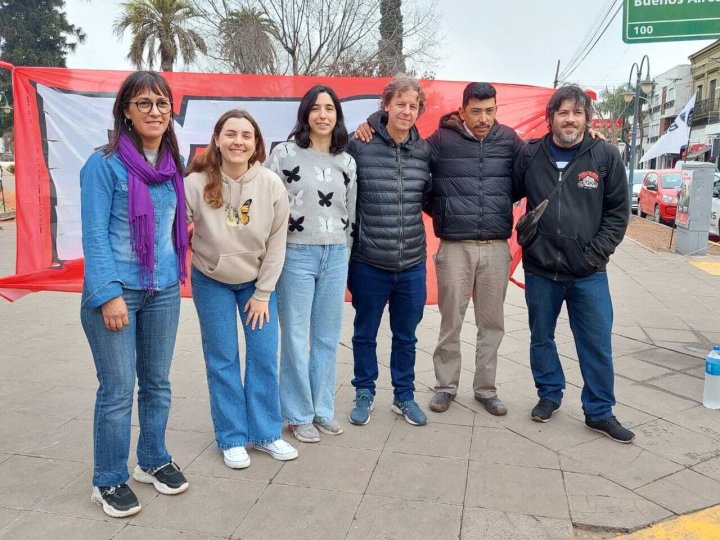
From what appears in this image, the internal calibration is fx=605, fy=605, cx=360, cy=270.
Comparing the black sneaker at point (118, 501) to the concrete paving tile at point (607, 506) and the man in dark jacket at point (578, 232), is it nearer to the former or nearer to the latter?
the concrete paving tile at point (607, 506)

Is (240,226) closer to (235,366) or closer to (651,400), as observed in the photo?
(235,366)

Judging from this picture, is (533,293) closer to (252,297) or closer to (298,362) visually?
(298,362)

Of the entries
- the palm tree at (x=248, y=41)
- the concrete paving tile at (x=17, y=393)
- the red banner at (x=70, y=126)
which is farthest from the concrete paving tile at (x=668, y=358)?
the palm tree at (x=248, y=41)

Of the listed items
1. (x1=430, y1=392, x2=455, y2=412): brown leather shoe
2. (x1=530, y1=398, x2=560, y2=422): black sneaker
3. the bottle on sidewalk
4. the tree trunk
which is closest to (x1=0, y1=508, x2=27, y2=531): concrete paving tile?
(x1=430, y1=392, x2=455, y2=412): brown leather shoe

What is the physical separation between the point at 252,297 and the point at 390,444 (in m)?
1.19

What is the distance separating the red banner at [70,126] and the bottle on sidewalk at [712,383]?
10.3 ft

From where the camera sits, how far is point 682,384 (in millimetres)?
4578

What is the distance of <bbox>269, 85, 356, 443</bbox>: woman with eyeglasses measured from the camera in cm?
333

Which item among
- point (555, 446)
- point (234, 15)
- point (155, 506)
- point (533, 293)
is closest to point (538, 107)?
point (533, 293)

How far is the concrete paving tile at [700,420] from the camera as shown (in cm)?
372

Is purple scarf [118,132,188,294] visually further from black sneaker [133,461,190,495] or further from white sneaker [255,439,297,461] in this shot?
white sneaker [255,439,297,461]

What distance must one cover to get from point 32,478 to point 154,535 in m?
0.92

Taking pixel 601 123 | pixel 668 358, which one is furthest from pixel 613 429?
pixel 601 123

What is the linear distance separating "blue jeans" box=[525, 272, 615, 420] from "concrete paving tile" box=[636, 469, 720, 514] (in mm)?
582
